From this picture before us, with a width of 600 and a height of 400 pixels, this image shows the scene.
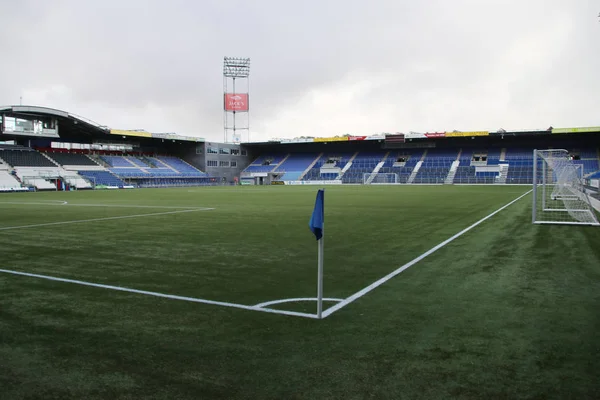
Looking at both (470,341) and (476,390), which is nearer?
(476,390)

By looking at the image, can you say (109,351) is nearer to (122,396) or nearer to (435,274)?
(122,396)

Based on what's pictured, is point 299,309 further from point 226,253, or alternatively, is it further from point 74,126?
point 74,126

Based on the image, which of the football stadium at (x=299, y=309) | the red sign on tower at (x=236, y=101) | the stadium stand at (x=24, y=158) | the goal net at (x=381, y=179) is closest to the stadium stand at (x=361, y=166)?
the goal net at (x=381, y=179)

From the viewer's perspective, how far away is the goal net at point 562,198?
14408 mm

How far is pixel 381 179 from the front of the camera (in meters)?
71.3

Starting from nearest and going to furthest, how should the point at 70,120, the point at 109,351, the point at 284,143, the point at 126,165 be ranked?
the point at 109,351, the point at 70,120, the point at 126,165, the point at 284,143

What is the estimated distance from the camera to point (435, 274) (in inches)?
271

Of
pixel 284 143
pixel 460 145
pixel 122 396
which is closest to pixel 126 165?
pixel 284 143

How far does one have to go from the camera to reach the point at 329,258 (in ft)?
27.2

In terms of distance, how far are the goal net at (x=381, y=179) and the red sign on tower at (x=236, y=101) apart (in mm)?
24269

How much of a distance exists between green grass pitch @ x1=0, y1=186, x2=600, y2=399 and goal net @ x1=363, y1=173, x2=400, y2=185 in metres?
61.7

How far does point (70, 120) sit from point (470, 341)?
60.0 m

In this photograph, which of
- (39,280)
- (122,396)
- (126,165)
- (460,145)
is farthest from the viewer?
(460,145)

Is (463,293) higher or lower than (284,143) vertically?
lower
